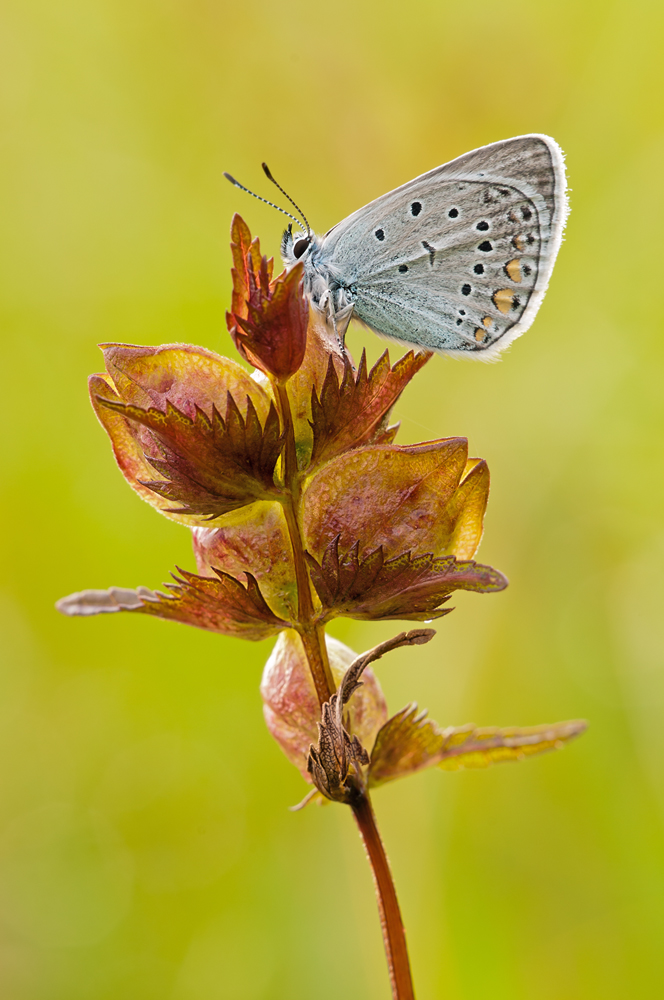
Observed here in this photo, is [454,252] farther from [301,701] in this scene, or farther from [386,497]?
[301,701]

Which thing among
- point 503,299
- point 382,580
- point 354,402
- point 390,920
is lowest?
point 390,920

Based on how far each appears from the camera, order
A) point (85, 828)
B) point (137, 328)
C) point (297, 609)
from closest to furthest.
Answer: point (297, 609), point (85, 828), point (137, 328)

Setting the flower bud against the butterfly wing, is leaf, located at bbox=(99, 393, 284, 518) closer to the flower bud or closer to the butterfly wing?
the flower bud

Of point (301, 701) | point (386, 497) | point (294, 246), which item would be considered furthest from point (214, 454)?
point (294, 246)

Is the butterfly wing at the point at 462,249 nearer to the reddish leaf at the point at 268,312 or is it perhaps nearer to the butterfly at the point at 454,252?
the butterfly at the point at 454,252

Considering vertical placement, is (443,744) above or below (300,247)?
below

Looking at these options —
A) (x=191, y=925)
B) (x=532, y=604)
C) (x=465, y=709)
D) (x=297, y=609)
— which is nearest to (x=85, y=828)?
(x=191, y=925)

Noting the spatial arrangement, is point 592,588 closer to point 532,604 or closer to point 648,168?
point 532,604
